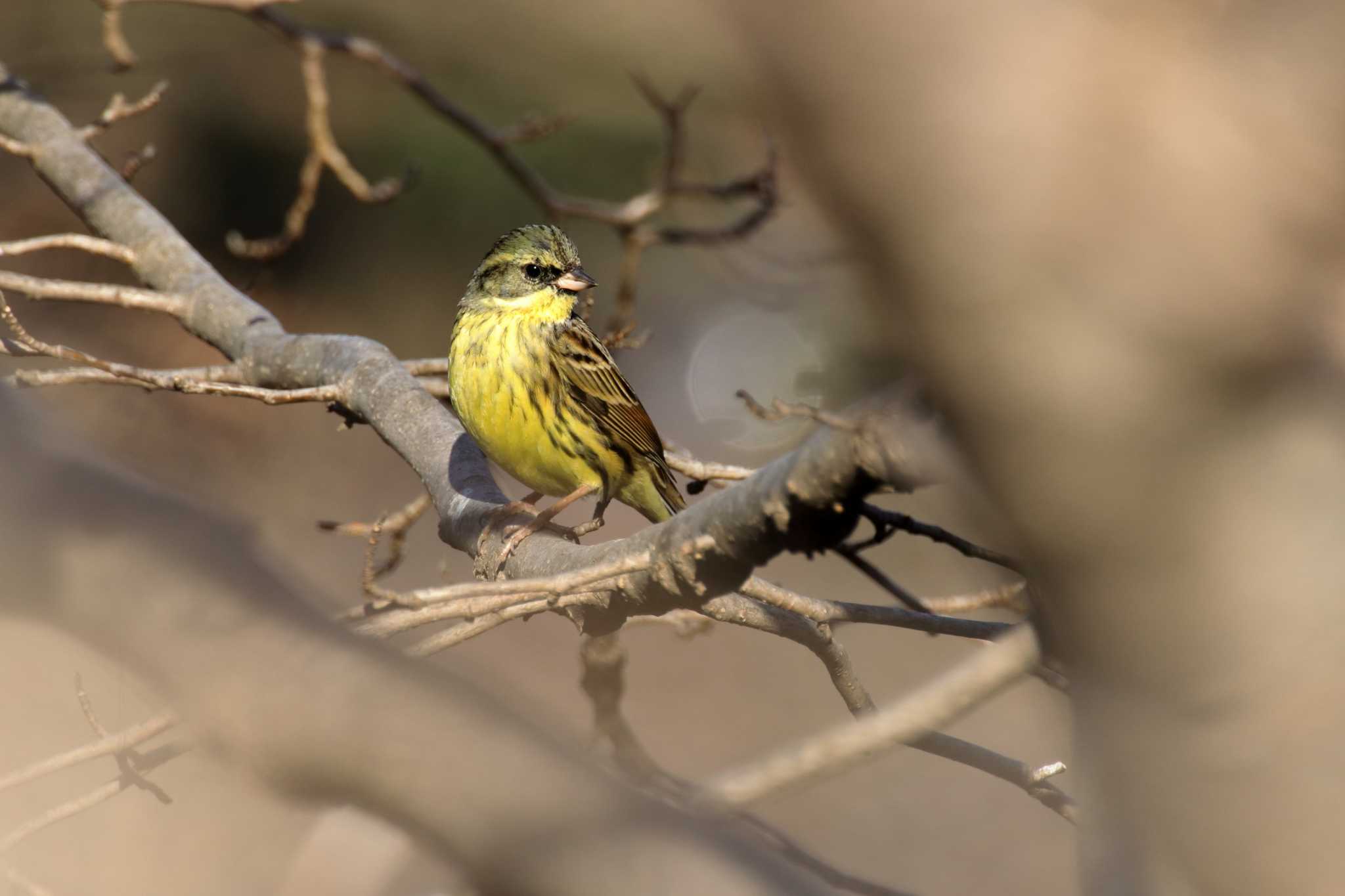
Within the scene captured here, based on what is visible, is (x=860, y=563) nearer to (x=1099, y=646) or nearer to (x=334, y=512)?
(x=1099, y=646)

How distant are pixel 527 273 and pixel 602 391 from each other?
51 cm

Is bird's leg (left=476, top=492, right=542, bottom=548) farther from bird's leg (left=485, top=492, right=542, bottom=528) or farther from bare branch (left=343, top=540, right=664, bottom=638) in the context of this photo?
bare branch (left=343, top=540, right=664, bottom=638)

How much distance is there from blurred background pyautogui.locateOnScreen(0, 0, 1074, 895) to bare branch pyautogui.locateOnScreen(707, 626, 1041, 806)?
144 inches

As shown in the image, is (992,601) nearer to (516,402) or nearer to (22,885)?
(516,402)

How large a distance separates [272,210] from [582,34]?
13.2ft

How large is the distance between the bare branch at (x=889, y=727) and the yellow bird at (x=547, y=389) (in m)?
2.03

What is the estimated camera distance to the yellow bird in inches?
157

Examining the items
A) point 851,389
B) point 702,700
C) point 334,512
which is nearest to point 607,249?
point 334,512

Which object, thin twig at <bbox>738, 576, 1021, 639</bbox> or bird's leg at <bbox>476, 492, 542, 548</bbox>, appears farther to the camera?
bird's leg at <bbox>476, 492, 542, 548</bbox>

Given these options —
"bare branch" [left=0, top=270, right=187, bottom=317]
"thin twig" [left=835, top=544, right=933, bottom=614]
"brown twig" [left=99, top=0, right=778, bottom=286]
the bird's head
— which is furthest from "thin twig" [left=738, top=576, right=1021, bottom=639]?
"brown twig" [left=99, top=0, right=778, bottom=286]

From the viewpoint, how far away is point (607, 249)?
1697cm

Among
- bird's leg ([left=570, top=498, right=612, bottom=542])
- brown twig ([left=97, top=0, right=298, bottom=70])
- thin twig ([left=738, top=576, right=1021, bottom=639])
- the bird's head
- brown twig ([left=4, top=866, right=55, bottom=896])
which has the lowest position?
brown twig ([left=4, top=866, right=55, bottom=896])

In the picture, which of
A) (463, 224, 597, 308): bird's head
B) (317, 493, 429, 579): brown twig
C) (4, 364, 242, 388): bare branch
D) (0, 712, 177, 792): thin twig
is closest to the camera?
(0, 712, 177, 792): thin twig

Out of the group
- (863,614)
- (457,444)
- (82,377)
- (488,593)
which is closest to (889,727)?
(488,593)
